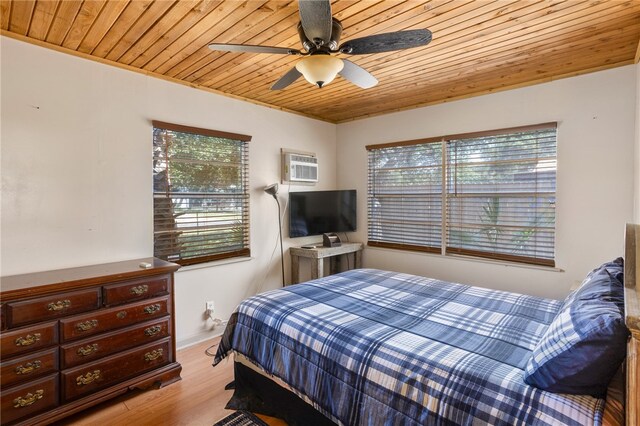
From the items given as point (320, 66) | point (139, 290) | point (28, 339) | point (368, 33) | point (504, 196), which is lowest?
point (28, 339)

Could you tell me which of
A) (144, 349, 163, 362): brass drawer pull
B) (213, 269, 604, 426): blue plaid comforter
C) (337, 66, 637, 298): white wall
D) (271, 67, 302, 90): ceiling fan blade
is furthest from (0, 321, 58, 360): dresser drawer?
(337, 66, 637, 298): white wall

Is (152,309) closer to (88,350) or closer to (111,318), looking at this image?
(111,318)

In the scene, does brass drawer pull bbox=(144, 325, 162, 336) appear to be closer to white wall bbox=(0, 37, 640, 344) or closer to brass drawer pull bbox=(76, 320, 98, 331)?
brass drawer pull bbox=(76, 320, 98, 331)

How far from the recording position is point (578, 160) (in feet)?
9.21

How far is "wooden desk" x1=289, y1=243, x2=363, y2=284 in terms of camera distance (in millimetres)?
3670

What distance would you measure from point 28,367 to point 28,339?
0.53ft

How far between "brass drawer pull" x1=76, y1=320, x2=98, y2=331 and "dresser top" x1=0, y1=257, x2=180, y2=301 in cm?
24

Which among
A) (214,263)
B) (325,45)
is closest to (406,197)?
(214,263)

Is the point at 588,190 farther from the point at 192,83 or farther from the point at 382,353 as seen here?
the point at 192,83

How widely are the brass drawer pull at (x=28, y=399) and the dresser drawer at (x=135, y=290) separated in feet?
1.87

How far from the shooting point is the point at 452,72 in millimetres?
2775

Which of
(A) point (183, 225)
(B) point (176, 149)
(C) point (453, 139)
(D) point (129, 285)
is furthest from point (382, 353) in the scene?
(C) point (453, 139)

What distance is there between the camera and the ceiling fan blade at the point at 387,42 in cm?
166

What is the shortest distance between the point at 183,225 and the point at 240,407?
168cm
